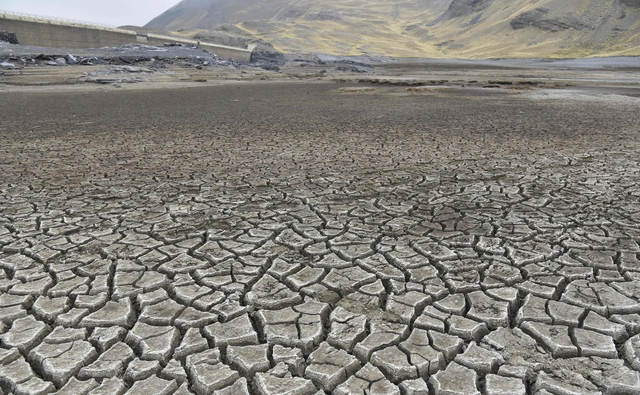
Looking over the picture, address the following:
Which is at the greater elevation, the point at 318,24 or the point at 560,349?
the point at 318,24

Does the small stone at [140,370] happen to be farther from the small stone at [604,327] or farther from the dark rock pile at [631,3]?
the dark rock pile at [631,3]

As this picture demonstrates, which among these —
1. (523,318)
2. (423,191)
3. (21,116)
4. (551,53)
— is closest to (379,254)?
(523,318)

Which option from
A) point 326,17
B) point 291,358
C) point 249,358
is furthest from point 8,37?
point 326,17

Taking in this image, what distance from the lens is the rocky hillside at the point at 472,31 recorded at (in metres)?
63.7

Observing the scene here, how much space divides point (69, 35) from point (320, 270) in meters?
47.3

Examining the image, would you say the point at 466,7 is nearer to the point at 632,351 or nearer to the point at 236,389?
the point at 632,351

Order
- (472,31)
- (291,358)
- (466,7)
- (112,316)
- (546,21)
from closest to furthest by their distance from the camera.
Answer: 1. (291,358)
2. (112,316)
3. (546,21)
4. (472,31)
5. (466,7)

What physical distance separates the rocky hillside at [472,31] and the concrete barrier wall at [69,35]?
388 inches

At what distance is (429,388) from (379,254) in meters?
1.39

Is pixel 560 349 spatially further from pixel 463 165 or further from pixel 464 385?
pixel 463 165

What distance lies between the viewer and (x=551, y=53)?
65.6 m

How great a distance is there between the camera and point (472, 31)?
297 ft

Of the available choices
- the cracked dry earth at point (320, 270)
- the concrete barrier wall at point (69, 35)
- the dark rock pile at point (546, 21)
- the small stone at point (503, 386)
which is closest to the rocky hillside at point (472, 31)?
the dark rock pile at point (546, 21)

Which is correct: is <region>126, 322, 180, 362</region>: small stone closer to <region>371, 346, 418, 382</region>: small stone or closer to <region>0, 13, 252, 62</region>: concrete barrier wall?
<region>371, 346, 418, 382</region>: small stone
